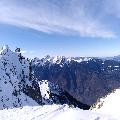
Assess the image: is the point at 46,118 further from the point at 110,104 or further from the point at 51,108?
the point at 110,104

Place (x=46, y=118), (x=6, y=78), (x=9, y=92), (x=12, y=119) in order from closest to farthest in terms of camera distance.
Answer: (x=46, y=118) < (x=12, y=119) < (x=9, y=92) < (x=6, y=78)

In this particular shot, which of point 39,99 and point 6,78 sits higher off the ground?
point 6,78

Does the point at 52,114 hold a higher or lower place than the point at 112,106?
lower

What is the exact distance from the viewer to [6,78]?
621ft

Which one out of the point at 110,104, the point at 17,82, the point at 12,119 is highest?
the point at 110,104

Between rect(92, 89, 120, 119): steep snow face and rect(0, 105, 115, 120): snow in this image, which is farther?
rect(92, 89, 120, 119): steep snow face

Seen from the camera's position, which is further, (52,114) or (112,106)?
(52,114)

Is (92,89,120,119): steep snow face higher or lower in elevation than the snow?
higher

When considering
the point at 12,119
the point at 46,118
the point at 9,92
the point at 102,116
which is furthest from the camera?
the point at 9,92

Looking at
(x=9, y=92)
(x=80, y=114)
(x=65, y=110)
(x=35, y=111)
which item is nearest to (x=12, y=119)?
(x=35, y=111)

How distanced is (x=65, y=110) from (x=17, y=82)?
171584 millimetres

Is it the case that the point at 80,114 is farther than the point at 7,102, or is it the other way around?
the point at 7,102

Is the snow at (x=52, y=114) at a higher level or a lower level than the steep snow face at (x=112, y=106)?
lower

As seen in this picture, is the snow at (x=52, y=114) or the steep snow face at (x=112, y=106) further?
the steep snow face at (x=112, y=106)
